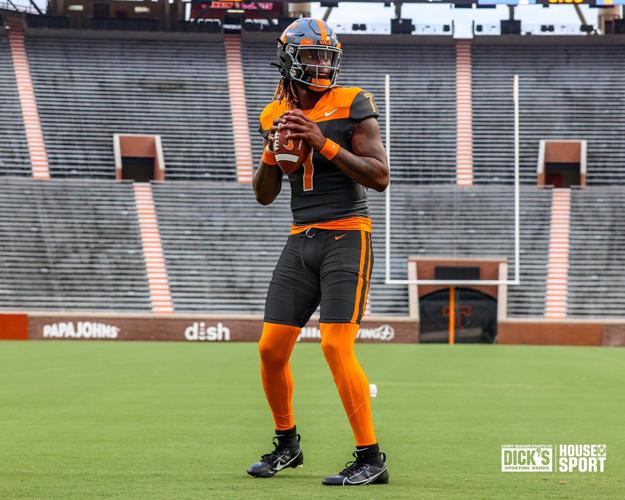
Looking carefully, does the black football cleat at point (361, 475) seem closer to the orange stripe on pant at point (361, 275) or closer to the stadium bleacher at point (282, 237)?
the orange stripe on pant at point (361, 275)

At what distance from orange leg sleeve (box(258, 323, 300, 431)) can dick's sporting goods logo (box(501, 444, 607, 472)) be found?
1181 mm

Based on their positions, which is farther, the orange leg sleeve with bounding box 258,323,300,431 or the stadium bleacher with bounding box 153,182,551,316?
the stadium bleacher with bounding box 153,182,551,316

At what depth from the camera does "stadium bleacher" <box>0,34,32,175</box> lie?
34.2 metres

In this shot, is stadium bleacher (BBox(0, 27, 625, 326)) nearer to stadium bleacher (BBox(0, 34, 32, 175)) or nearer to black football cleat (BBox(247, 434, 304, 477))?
stadium bleacher (BBox(0, 34, 32, 175))

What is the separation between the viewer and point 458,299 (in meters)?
29.9

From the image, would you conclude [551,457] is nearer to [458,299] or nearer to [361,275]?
[361,275]

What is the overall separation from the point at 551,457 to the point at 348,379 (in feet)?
5.22

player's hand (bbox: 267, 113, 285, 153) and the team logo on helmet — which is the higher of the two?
the team logo on helmet

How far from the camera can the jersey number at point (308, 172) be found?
5352 millimetres

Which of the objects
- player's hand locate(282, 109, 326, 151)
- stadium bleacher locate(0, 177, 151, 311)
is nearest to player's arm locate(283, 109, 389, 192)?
player's hand locate(282, 109, 326, 151)

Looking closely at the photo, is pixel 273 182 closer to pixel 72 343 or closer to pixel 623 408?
pixel 623 408

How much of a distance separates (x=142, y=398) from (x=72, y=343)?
1466 centimetres

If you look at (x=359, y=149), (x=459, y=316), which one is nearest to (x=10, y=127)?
(x=459, y=316)

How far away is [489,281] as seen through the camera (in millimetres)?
28953
